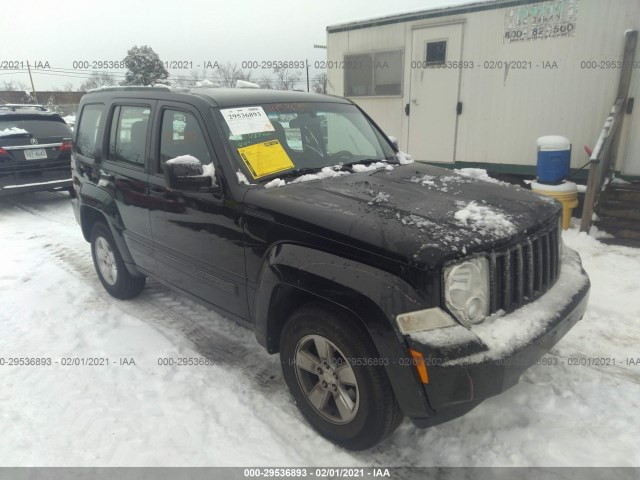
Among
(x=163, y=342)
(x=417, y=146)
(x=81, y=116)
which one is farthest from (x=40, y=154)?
(x=417, y=146)

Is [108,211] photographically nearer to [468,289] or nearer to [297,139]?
[297,139]

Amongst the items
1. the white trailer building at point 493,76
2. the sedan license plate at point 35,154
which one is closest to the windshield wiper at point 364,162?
the white trailer building at point 493,76

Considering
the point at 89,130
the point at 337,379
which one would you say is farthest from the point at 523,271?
the point at 89,130

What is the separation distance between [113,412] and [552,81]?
23.8 feet

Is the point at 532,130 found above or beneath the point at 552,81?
beneath

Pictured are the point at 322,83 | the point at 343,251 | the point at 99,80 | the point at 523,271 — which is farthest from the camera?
the point at 99,80

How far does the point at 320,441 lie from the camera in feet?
8.75

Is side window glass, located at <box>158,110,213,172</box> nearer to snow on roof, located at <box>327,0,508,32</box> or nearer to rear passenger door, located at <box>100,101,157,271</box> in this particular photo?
rear passenger door, located at <box>100,101,157,271</box>

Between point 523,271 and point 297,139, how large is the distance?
71.2 inches

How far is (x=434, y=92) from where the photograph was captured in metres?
8.02

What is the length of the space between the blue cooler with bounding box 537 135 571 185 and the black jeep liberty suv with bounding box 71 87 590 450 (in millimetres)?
3504

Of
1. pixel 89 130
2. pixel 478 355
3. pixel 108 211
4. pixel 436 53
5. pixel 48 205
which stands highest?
pixel 436 53

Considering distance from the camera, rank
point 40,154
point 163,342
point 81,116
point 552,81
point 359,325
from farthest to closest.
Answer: point 40,154
point 552,81
point 81,116
point 163,342
point 359,325

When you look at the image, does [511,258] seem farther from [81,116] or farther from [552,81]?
[552,81]
